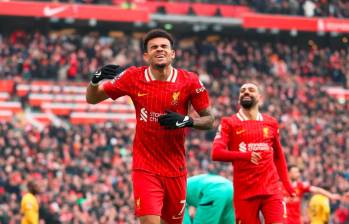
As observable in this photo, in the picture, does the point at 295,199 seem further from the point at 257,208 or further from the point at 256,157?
the point at 256,157

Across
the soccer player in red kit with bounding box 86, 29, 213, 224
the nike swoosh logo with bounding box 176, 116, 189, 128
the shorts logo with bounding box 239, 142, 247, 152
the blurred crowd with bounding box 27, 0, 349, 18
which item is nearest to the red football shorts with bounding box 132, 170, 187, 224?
the soccer player in red kit with bounding box 86, 29, 213, 224

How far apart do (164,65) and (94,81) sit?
664mm

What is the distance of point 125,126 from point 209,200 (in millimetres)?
18105

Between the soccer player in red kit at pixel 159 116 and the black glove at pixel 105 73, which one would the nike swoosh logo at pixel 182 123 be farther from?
the black glove at pixel 105 73

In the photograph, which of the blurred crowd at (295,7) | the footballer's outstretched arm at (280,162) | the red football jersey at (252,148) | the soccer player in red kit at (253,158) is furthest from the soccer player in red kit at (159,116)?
the blurred crowd at (295,7)

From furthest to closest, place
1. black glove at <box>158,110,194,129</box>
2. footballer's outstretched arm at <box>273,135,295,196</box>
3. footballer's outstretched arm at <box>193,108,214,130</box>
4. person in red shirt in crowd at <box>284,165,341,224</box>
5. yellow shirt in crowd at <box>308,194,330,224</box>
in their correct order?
yellow shirt in crowd at <box>308,194,330,224</box> < person in red shirt in crowd at <box>284,165,341,224</box> < footballer's outstretched arm at <box>273,135,295,196</box> < footballer's outstretched arm at <box>193,108,214,130</box> < black glove at <box>158,110,194,129</box>

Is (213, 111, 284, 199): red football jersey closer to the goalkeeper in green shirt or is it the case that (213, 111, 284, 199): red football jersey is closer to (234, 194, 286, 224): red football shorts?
(234, 194, 286, 224): red football shorts

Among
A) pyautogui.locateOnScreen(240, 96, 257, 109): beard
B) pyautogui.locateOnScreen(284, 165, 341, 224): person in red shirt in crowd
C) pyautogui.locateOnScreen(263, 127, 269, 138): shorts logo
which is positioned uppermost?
pyautogui.locateOnScreen(240, 96, 257, 109): beard

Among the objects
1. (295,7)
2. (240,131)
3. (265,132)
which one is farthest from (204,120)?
(295,7)

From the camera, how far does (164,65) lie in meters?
8.62

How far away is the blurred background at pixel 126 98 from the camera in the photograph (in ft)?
75.7

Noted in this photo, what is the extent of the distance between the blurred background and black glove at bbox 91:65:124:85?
10.5m

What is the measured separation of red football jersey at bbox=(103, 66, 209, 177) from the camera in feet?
28.5

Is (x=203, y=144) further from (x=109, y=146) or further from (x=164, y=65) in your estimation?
(x=164, y=65)
